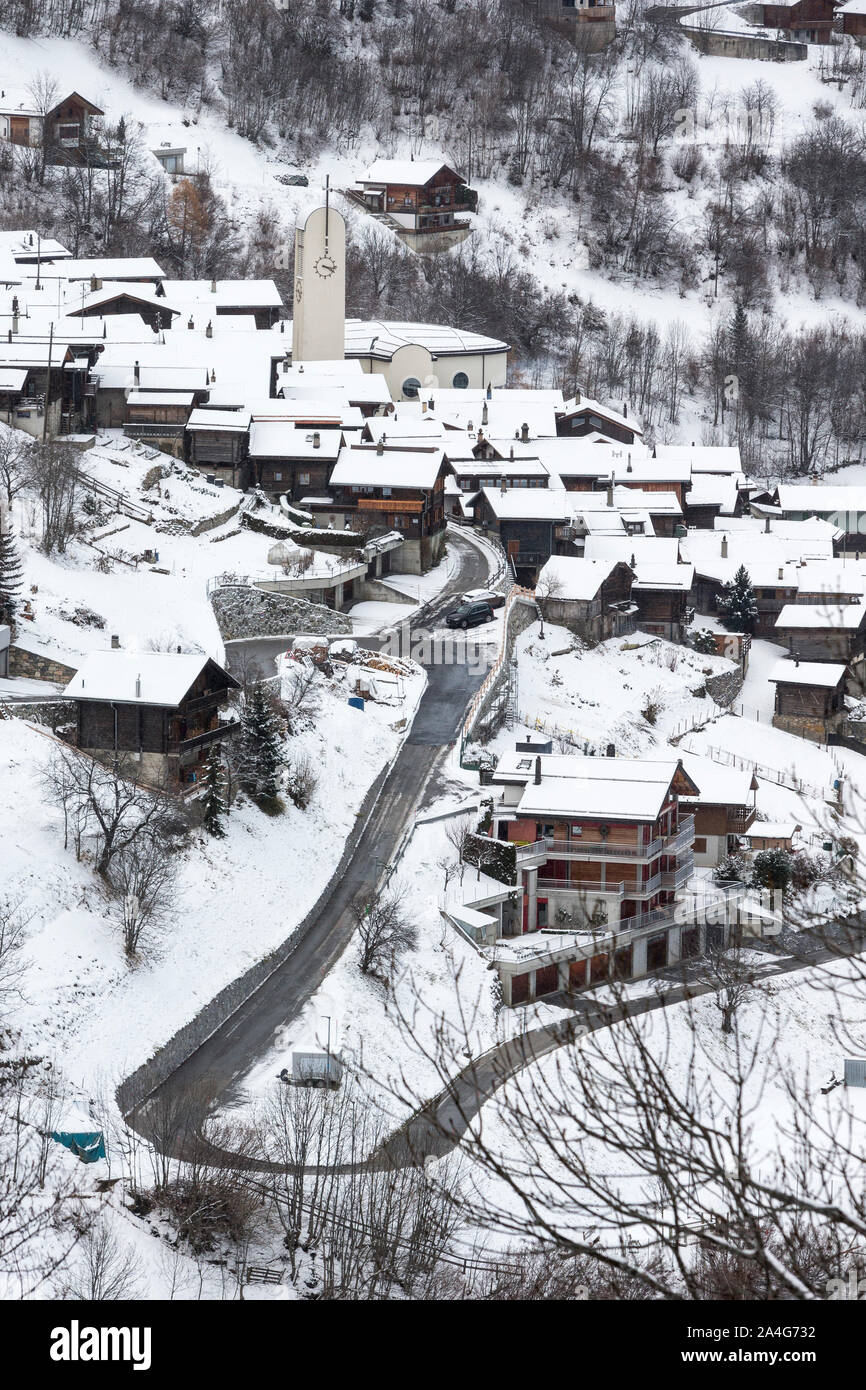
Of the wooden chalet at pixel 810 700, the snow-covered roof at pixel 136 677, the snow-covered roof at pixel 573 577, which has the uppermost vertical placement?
the snow-covered roof at pixel 136 677

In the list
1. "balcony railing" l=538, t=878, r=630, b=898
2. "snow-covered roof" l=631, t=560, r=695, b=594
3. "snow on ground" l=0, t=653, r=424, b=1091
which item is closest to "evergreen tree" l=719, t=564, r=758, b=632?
"snow-covered roof" l=631, t=560, r=695, b=594

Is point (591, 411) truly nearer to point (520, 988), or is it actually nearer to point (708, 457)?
point (708, 457)

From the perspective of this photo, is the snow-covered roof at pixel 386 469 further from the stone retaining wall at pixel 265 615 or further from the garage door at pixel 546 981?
the garage door at pixel 546 981

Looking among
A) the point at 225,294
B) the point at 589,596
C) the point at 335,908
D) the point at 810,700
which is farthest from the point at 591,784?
the point at 225,294

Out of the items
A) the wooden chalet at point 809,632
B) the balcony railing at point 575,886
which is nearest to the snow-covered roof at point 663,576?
the wooden chalet at point 809,632

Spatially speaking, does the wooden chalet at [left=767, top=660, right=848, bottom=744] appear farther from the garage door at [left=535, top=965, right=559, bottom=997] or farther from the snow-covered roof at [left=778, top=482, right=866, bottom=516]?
the garage door at [left=535, top=965, right=559, bottom=997]
